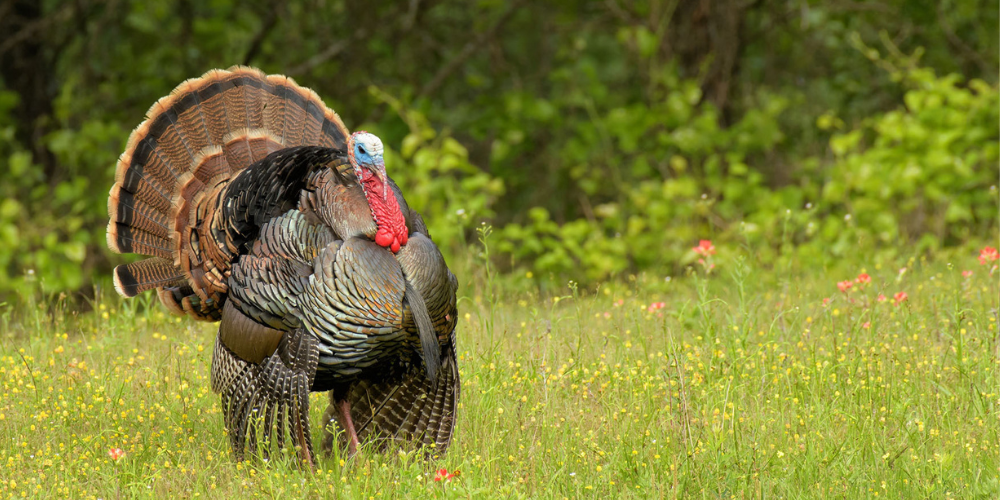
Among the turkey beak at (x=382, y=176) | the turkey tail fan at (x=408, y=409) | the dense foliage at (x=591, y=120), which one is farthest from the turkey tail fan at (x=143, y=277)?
the dense foliage at (x=591, y=120)

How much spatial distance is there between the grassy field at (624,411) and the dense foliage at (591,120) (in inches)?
67.7

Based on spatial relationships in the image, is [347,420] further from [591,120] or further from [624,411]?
[591,120]

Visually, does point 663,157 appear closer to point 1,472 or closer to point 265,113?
point 265,113

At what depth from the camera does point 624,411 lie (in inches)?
162

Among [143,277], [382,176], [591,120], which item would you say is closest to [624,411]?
[382,176]

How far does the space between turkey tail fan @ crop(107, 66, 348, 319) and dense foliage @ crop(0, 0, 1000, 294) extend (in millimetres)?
2305

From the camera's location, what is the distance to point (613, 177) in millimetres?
9570

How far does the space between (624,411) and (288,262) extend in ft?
4.63

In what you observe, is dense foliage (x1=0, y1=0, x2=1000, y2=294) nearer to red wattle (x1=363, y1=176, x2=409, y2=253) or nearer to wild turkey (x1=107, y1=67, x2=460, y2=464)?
wild turkey (x1=107, y1=67, x2=460, y2=464)

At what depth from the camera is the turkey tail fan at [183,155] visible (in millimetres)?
4730

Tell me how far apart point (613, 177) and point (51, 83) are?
5.16 m

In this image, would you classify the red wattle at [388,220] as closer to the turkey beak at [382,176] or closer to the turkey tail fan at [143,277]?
the turkey beak at [382,176]

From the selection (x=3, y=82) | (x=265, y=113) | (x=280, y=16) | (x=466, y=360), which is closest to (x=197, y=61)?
(x=280, y=16)

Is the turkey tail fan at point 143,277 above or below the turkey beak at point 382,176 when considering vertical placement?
below
